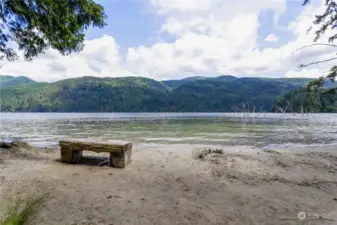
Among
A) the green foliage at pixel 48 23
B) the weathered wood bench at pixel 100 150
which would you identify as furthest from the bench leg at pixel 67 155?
the green foliage at pixel 48 23

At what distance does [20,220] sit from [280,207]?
13.1 feet

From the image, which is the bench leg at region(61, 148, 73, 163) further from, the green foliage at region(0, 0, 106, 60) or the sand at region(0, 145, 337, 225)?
the green foliage at region(0, 0, 106, 60)

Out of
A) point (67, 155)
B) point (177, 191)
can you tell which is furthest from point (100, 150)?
point (177, 191)

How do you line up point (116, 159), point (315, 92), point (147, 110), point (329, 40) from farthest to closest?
point (147, 110), point (315, 92), point (329, 40), point (116, 159)

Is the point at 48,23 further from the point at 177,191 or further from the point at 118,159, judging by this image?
the point at 177,191

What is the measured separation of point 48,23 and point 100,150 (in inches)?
159

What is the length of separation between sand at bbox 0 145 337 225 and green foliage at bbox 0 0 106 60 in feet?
12.8

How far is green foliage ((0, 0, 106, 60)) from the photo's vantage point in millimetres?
5371

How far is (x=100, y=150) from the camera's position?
6125 millimetres

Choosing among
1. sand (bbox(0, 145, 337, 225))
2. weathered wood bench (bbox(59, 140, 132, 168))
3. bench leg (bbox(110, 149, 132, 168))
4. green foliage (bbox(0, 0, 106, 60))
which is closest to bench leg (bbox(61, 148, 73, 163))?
weathered wood bench (bbox(59, 140, 132, 168))

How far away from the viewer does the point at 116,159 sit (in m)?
6.29

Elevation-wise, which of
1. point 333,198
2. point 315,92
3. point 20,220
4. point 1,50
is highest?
point 1,50

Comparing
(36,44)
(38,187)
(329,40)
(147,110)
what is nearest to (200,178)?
(38,187)

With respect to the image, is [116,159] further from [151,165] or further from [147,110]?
[147,110]
